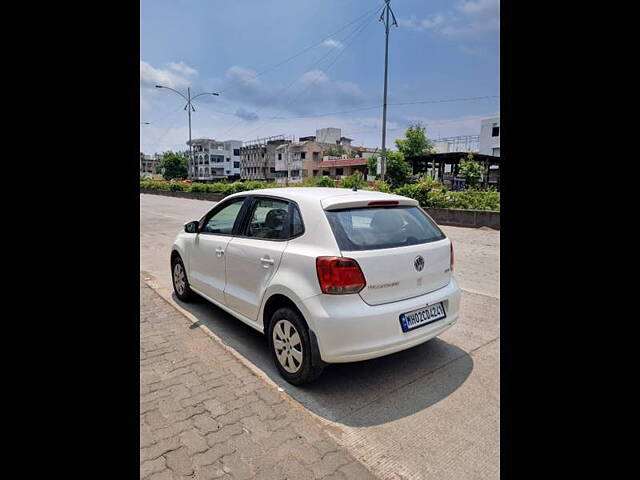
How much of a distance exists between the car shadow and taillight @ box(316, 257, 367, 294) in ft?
2.76

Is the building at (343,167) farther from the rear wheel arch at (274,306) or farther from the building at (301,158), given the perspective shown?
the rear wheel arch at (274,306)

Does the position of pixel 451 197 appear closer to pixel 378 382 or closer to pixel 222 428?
pixel 378 382

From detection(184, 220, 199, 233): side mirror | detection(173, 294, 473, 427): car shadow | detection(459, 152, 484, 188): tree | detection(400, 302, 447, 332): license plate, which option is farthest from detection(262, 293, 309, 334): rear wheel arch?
detection(459, 152, 484, 188): tree

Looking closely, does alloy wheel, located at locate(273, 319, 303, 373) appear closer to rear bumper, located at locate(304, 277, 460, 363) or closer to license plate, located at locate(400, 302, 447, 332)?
rear bumper, located at locate(304, 277, 460, 363)

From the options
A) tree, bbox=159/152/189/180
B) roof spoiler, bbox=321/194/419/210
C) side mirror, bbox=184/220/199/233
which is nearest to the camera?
roof spoiler, bbox=321/194/419/210

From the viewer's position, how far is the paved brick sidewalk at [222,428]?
2348 mm

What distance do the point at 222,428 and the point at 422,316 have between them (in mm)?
1697

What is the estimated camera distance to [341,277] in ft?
9.73

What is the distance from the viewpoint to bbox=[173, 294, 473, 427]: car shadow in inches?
116

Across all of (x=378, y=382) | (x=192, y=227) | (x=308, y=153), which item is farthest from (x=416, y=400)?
(x=308, y=153)
